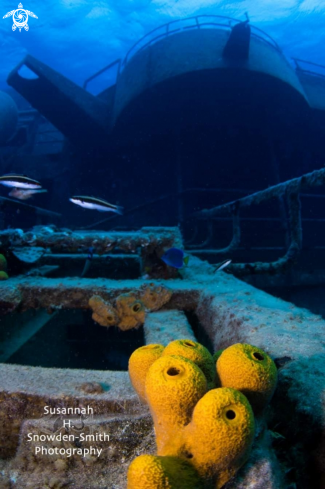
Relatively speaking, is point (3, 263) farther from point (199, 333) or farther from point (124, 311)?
point (199, 333)

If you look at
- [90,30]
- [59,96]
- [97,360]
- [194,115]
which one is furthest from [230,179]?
[90,30]

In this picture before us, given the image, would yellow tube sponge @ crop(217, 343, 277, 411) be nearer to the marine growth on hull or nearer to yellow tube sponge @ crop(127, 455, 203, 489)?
the marine growth on hull

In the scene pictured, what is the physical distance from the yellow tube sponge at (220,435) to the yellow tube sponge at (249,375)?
5.4 inches

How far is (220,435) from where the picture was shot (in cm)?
102

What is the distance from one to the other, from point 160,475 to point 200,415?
239mm

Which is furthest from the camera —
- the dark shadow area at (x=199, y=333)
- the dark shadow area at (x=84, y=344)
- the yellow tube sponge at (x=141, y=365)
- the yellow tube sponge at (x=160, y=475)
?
the dark shadow area at (x=84, y=344)

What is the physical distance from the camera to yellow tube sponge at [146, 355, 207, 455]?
112 centimetres

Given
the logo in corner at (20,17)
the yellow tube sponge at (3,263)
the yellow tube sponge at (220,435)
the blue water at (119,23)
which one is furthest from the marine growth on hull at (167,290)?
the logo in corner at (20,17)

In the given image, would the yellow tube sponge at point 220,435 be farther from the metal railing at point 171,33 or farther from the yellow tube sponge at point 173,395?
the metal railing at point 171,33

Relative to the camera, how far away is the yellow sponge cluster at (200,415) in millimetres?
1000

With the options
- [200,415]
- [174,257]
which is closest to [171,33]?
[174,257]

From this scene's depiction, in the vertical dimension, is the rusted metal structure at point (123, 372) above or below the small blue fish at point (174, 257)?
below

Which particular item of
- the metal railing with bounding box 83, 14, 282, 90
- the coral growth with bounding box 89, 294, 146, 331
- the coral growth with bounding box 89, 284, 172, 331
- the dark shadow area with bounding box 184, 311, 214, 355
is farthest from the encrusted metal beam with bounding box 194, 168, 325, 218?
the metal railing with bounding box 83, 14, 282, 90

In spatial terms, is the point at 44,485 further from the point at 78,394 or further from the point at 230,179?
the point at 230,179
